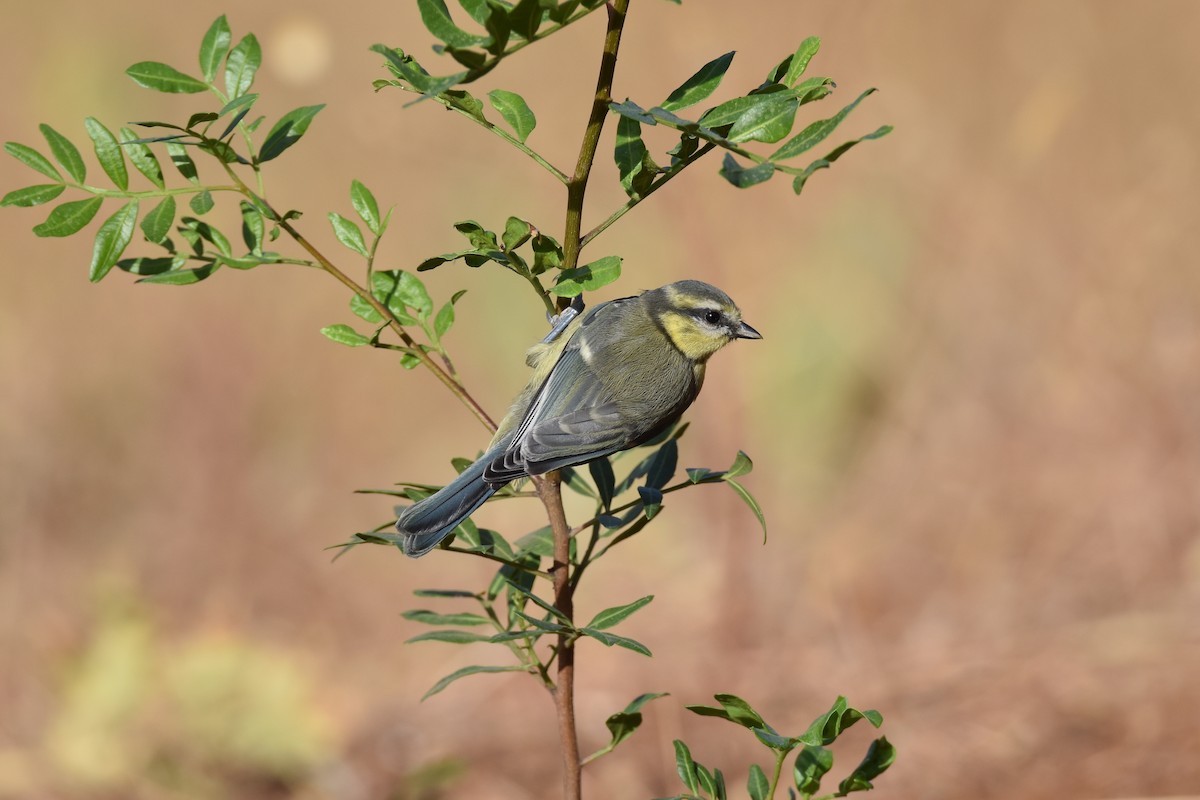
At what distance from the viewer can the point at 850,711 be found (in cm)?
160

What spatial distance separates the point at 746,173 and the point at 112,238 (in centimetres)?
85

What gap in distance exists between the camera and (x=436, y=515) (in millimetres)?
1806

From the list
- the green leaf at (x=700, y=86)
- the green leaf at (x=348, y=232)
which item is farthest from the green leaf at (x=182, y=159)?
the green leaf at (x=700, y=86)

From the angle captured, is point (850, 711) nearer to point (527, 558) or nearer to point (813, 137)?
point (527, 558)

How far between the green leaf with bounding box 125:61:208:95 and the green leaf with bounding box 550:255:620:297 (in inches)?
23.2

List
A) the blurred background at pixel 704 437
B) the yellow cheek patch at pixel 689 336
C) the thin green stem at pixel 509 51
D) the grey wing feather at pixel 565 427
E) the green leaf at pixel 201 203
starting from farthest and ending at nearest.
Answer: the blurred background at pixel 704 437 < the yellow cheek patch at pixel 689 336 < the grey wing feather at pixel 565 427 < the green leaf at pixel 201 203 < the thin green stem at pixel 509 51

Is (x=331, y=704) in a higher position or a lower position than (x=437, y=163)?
lower

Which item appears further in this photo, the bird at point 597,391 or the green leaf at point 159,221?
the bird at point 597,391

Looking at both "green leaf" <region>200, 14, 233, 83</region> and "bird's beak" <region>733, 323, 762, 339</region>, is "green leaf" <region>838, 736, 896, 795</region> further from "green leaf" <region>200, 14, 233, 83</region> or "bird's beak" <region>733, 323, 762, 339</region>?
"green leaf" <region>200, 14, 233, 83</region>

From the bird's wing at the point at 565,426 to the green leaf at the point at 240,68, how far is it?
28.2 inches

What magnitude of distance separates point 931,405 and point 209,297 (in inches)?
128

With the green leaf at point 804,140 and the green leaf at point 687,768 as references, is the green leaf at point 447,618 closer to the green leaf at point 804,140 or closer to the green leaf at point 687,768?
the green leaf at point 687,768

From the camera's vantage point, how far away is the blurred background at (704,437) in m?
3.70

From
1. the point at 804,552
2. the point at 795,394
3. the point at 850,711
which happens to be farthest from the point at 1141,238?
the point at 850,711
